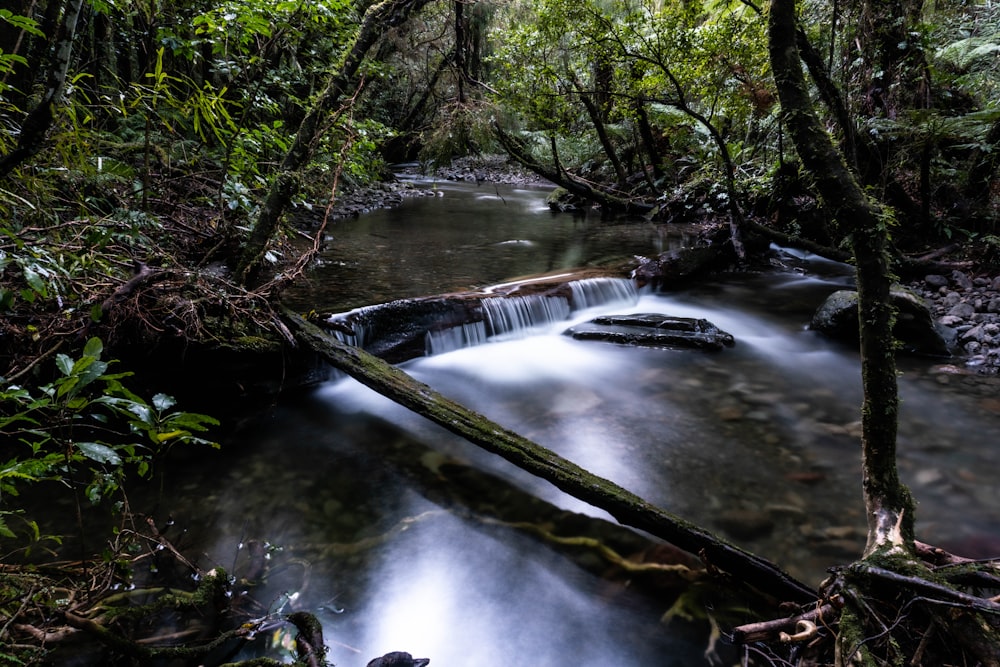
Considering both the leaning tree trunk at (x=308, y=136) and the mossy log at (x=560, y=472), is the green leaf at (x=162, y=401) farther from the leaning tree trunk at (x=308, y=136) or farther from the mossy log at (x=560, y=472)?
the leaning tree trunk at (x=308, y=136)

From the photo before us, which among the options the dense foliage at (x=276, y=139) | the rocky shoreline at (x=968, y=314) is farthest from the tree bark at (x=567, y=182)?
the rocky shoreline at (x=968, y=314)

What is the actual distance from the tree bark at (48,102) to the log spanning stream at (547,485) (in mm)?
2195

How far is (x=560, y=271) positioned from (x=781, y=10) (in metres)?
6.19

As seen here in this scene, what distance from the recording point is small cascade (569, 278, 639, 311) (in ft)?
23.7

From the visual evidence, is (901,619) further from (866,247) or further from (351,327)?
(351,327)

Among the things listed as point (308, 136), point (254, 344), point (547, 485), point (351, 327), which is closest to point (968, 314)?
point (547, 485)

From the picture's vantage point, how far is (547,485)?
3582mm

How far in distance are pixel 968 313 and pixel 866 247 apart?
5751mm

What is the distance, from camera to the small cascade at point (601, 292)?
722cm

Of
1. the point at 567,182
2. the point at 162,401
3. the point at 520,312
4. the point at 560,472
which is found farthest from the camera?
the point at 567,182

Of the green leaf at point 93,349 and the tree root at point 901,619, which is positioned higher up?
the green leaf at point 93,349

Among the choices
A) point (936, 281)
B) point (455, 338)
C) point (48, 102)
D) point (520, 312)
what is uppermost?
point (48, 102)

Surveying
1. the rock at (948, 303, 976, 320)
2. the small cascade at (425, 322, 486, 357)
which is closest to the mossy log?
the small cascade at (425, 322, 486, 357)

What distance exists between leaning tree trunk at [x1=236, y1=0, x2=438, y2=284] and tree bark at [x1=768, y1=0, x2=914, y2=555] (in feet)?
11.1
